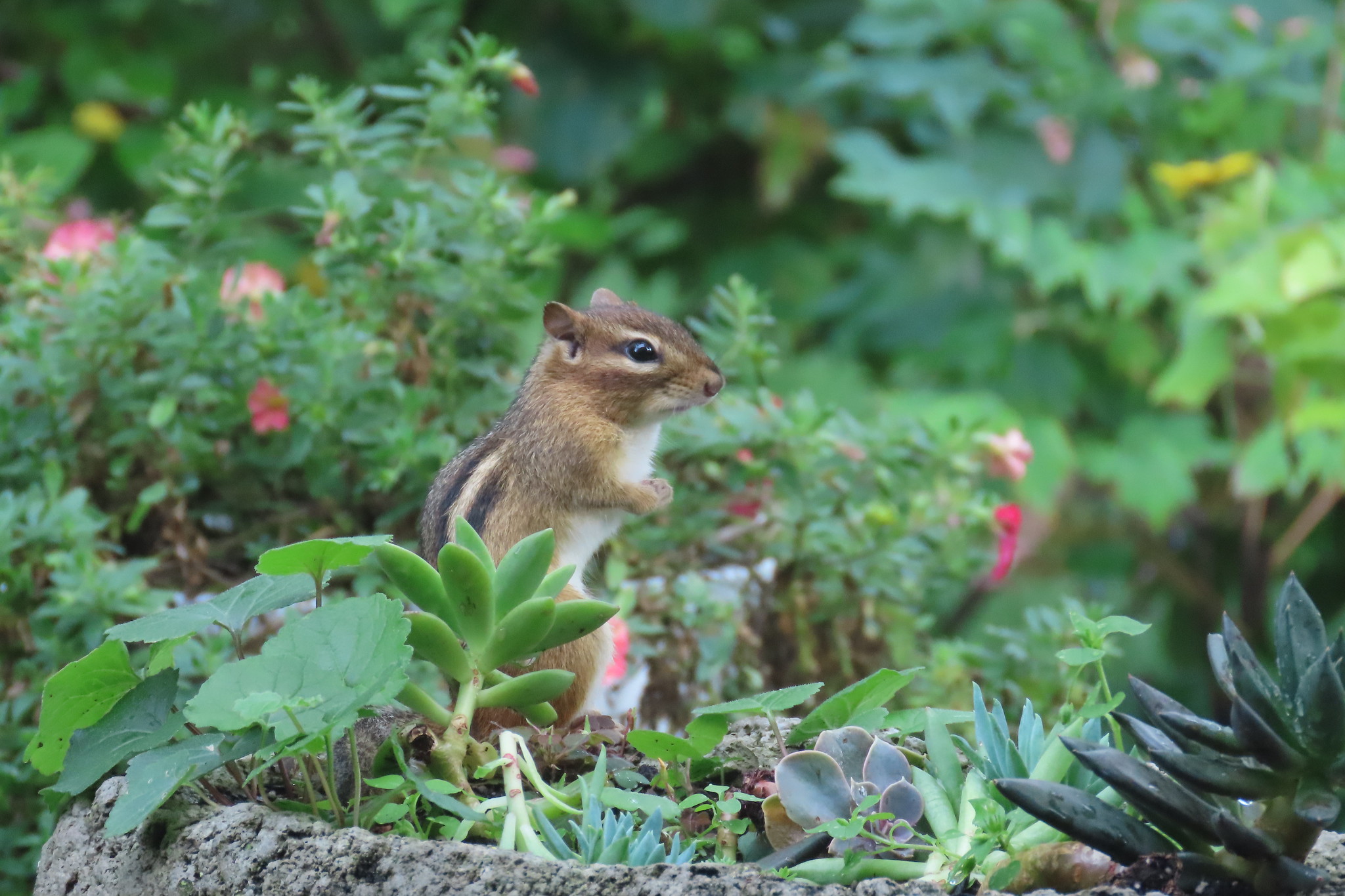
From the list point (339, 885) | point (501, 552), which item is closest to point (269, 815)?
point (339, 885)

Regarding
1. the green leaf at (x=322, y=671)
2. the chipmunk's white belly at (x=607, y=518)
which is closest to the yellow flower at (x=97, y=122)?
the chipmunk's white belly at (x=607, y=518)

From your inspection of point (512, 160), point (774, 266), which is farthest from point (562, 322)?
point (774, 266)

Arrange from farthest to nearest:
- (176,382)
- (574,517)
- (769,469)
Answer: (769,469) < (176,382) < (574,517)

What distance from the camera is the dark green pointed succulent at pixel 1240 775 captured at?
99 cm

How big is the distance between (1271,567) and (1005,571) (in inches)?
95.1

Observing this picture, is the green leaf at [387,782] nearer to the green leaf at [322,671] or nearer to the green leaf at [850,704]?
the green leaf at [322,671]

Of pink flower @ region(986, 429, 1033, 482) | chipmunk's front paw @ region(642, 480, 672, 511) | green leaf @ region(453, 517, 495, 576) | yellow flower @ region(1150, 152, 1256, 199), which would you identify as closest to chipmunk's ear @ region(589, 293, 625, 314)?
chipmunk's front paw @ region(642, 480, 672, 511)

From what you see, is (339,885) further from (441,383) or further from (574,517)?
(441,383)

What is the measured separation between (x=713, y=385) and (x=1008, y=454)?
2.20ft

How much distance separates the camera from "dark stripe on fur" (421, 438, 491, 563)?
5.66 ft

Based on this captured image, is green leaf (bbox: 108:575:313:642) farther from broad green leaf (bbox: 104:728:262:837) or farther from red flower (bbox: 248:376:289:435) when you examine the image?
red flower (bbox: 248:376:289:435)

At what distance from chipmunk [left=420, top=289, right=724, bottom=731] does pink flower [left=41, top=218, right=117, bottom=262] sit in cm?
82

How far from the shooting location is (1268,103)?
14.3 ft

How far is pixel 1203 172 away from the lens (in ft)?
13.3
